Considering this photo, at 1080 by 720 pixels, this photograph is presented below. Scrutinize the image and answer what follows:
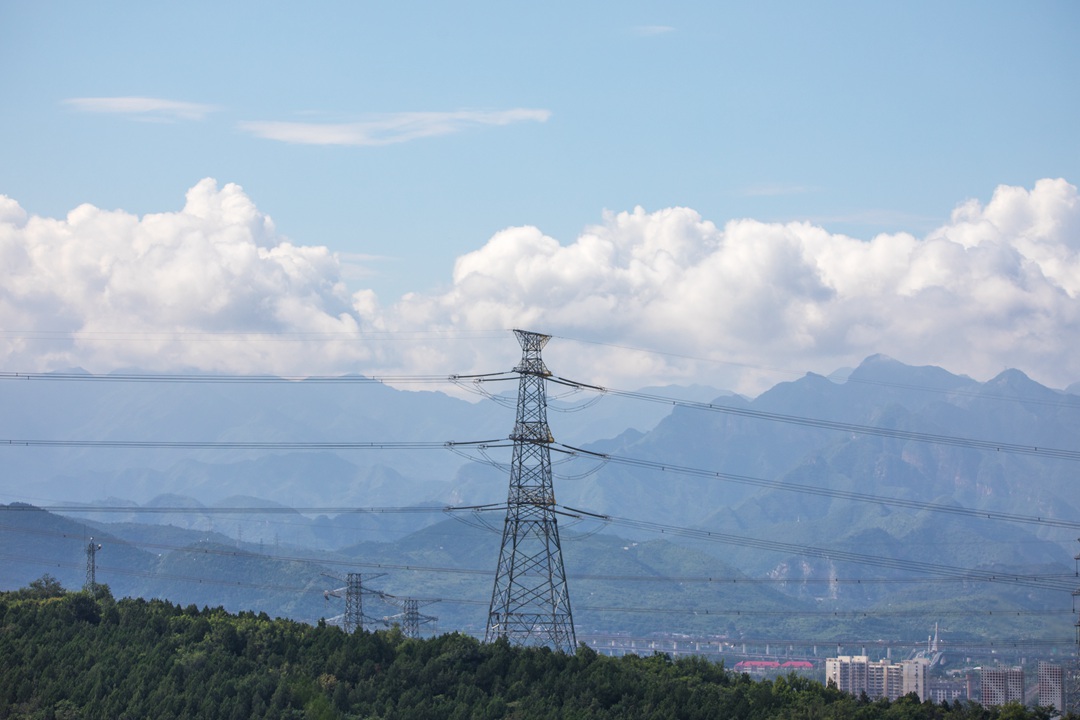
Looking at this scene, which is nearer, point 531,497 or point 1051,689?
point 531,497

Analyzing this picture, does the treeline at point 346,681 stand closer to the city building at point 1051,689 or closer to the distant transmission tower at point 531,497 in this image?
the distant transmission tower at point 531,497

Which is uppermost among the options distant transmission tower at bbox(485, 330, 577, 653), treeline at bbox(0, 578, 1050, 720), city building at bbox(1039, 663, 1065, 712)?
distant transmission tower at bbox(485, 330, 577, 653)

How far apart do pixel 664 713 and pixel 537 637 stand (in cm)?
1336

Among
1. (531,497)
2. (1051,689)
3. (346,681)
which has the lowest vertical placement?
(1051,689)

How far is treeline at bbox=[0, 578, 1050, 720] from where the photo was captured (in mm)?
65312

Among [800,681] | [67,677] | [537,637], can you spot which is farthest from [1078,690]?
[67,677]

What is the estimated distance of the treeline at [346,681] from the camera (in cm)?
6531

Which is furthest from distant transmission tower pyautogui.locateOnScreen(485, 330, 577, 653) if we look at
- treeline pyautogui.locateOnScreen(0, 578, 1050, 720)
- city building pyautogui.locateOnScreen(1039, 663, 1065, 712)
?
city building pyautogui.locateOnScreen(1039, 663, 1065, 712)

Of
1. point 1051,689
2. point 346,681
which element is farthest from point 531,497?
point 1051,689

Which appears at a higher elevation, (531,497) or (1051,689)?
(531,497)

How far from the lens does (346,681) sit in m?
69.0

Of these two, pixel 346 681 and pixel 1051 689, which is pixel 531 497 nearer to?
pixel 346 681

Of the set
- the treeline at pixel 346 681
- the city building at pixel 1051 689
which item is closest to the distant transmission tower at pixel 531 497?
the treeline at pixel 346 681

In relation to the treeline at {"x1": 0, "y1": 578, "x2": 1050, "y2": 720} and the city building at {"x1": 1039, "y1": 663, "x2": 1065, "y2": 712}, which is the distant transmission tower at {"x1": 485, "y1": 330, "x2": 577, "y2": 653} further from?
the city building at {"x1": 1039, "y1": 663, "x2": 1065, "y2": 712}
